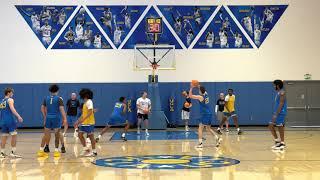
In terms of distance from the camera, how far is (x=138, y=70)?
27562 millimetres

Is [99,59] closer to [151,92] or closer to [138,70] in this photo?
[138,70]

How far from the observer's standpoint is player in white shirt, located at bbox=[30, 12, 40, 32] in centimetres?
2762

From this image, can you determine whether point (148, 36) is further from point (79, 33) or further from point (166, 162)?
point (166, 162)

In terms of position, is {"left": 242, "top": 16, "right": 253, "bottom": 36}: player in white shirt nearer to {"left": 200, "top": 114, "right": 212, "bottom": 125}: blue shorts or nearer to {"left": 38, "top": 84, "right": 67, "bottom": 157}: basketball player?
{"left": 200, "top": 114, "right": 212, "bottom": 125}: blue shorts

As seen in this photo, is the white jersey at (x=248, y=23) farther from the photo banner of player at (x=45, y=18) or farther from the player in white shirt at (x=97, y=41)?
the photo banner of player at (x=45, y=18)

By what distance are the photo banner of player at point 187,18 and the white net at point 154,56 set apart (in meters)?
1.18

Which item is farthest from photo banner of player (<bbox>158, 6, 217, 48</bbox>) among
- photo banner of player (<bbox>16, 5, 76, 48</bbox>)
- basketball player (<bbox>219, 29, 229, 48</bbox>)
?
photo banner of player (<bbox>16, 5, 76, 48</bbox>)

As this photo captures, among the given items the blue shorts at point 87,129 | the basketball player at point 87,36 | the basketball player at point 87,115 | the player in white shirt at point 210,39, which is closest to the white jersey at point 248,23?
the player in white shirt at point 210,39

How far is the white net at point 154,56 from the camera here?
26844 millimetres

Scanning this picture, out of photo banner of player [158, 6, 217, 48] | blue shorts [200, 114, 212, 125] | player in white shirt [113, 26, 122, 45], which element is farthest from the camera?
photo banner of player [158, 6, 217, 48]

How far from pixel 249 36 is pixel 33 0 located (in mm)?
12798

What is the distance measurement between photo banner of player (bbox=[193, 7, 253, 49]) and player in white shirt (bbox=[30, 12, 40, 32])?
918 centimetres

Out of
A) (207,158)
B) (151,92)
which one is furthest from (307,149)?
(151,92)

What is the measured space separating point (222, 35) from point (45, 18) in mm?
10357
